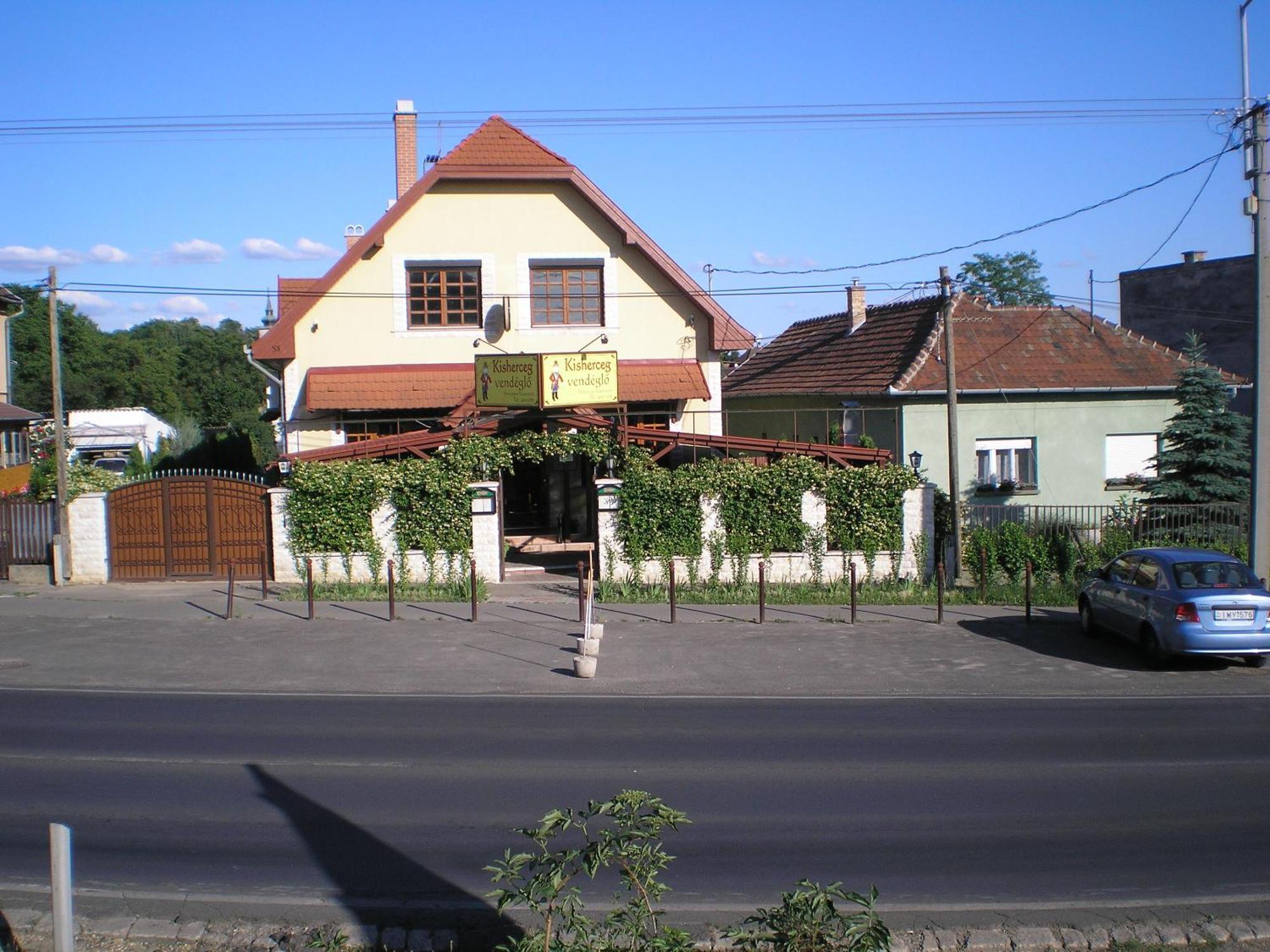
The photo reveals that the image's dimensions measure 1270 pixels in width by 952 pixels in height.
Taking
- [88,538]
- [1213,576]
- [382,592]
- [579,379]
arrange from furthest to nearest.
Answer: [579,379] → [88,538] → [382,592] → [1213,576]

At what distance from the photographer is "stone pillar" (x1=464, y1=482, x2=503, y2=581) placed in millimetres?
21391

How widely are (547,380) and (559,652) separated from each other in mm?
7608

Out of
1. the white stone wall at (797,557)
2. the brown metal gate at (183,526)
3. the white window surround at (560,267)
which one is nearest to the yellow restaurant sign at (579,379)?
the white stone wall at (797,557)

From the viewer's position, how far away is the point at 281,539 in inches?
842

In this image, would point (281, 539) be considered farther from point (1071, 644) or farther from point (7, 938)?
point (7, 938)

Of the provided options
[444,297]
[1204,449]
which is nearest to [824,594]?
[1204,449]

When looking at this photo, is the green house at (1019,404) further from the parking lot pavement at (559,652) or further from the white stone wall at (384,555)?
the parking lot pavement at (559,652)

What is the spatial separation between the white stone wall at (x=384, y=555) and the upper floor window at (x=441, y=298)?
5432mm

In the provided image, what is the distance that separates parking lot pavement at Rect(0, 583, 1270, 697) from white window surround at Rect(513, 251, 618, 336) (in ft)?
26.5

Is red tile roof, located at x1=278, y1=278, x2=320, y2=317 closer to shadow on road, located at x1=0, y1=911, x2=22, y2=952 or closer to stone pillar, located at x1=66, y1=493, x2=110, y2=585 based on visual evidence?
stone pillar, located at x1=66, y1=493, x2=110, y2=585

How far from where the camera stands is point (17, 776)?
376 inches

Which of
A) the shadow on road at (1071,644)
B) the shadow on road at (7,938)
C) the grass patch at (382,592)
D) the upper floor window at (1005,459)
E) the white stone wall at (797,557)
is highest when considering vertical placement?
the upper floor window at (1005,459)

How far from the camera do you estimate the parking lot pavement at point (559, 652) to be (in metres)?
14.2

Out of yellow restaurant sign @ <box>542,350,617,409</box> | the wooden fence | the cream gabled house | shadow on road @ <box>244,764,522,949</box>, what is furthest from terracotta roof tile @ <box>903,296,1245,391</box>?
shadow on road @ <box>244,764,522,949</box>
